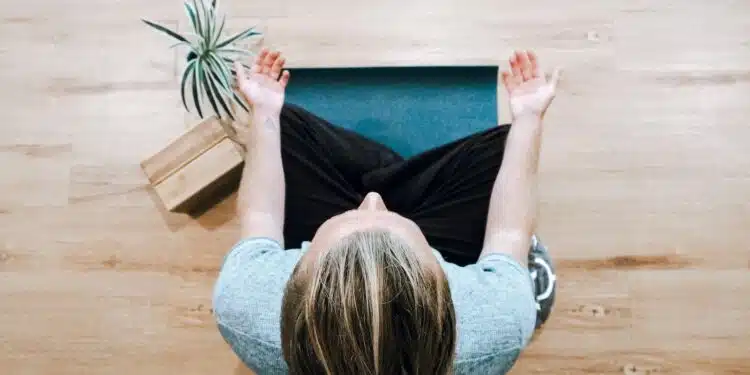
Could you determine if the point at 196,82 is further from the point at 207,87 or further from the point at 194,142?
the point at 194,142

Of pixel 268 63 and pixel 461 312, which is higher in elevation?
pixel 268 63

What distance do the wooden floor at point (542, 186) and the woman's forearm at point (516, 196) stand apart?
0.33 m

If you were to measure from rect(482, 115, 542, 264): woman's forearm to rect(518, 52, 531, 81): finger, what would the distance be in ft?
0.25

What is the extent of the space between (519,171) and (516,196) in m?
0.04

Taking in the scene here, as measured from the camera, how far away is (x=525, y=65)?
1.04m

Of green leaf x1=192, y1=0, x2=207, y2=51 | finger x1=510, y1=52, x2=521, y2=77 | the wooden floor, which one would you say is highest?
green leaf x1=192, y1=0, x2=207, y2=51

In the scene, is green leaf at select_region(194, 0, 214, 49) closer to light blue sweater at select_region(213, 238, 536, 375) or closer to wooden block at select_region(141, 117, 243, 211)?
wooden block at select_region(141, 117, 243, 211)

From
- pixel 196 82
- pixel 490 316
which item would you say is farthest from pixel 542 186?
pixel 196 82

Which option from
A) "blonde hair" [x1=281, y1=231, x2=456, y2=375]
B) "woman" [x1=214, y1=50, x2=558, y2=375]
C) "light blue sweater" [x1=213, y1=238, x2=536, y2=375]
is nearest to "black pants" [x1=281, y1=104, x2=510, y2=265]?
"woman" [x1=214, y1=50, x2=558, y2=375]

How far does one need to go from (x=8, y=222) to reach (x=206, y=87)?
57cm

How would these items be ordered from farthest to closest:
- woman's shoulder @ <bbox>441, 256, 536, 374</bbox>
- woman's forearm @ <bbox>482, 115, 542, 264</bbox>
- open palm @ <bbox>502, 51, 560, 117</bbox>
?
open palm @ <bbox>502, 51, 560, 117</bbox> < woman's forearm @ <bbox>482, 115, 542, 264</bbox> < woman's shoulder @ <bbox>441, 256, 536, 374</bbox>

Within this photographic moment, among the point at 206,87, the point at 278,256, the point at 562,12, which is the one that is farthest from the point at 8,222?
the point at 562,12

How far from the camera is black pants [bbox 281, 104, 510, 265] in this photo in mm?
991

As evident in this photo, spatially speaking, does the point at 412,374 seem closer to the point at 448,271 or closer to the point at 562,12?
the point at 448,271
